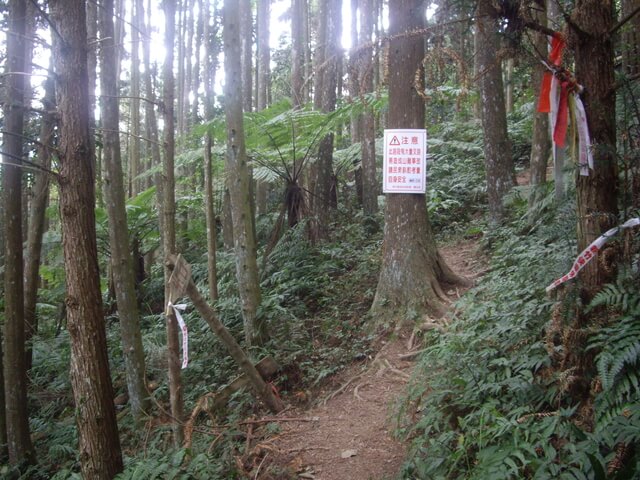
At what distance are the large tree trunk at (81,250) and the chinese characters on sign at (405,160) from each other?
11.2 feet

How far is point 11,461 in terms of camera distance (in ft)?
20.6

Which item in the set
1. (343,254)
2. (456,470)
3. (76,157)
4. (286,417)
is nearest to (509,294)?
(456,470)

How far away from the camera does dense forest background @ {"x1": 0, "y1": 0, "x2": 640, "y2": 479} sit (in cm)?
274

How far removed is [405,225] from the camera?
6051 millimetres

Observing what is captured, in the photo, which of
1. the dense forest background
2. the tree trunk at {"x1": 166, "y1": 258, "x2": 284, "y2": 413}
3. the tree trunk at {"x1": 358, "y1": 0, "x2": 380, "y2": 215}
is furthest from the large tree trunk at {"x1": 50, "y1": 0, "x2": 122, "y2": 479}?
the tree trunk at {"x1": 358, "y1": 0, "x2": 380, "y2": 215}

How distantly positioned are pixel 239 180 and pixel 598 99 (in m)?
4.37

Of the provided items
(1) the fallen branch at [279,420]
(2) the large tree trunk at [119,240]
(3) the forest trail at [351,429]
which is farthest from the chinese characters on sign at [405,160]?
(2) the large tree trunk at [119,240]

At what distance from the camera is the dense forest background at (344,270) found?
274 centimetres

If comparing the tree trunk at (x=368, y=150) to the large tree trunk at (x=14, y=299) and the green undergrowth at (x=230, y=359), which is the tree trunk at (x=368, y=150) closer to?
the green undergrowth at (x=230, y=359)

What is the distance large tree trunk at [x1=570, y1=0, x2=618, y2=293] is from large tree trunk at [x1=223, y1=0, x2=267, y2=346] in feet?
14.0

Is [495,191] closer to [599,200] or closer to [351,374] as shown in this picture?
[351,374]

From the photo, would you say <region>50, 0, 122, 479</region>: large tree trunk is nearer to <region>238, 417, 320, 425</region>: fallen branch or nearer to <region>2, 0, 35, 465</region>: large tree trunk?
<region>238, 417, 320, 425</region>: fallen branch

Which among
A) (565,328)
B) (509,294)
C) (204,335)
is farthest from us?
(204,335)

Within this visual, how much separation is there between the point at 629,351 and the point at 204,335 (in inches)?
231
